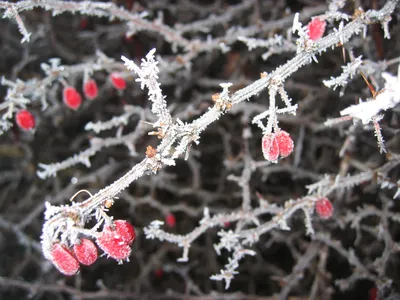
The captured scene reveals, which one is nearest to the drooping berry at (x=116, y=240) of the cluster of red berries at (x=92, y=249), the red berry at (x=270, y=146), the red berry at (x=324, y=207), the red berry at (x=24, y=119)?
the cluster of red berries at (x=92, y=249)

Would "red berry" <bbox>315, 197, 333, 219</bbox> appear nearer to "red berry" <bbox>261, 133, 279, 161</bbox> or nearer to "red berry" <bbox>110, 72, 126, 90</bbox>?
"red berry" <bbox>261, 133, 279, 161</bbox>

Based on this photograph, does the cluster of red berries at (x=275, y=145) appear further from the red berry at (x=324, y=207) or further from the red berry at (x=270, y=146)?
the red berry at (x=324, y=207)

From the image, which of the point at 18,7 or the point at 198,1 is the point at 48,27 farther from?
the point at 18,7

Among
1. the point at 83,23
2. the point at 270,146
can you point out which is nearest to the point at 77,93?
the point at 83,23

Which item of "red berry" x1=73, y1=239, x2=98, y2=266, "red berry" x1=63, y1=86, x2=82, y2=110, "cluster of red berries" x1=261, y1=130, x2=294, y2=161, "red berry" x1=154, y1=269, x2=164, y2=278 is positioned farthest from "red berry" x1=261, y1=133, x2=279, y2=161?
"red berry" x1=154, y1=269, x2=164, y2=278

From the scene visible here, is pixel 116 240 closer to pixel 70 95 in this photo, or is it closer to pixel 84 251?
pixel 84 251

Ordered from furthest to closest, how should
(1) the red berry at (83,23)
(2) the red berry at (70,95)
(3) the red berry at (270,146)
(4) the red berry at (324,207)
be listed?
1. (1) the red berry at (83,23)
2. (2) the red berry at (70,95)
3. (4) the red berry at (324,207)
4. (3) the red berry at (270,146)

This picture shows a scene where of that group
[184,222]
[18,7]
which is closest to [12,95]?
[18,7]
